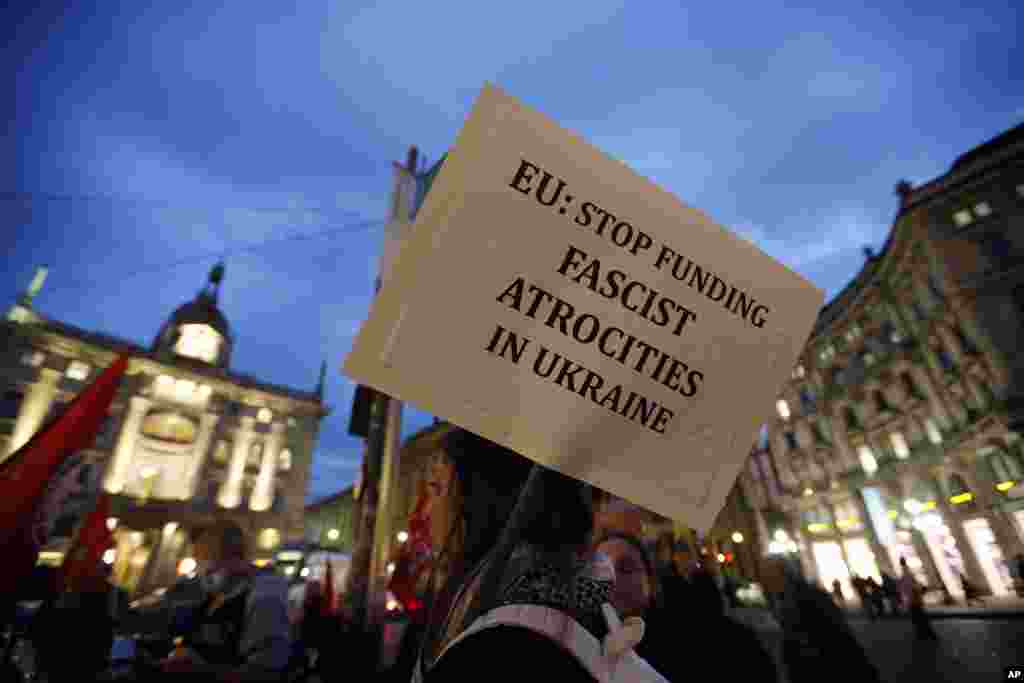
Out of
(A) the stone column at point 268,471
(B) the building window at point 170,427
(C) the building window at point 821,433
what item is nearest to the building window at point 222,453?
(B) the building window at point 170,427

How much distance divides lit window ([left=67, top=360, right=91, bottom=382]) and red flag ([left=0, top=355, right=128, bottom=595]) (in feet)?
160

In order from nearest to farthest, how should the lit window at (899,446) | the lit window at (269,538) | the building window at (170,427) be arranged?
the lit window at (899,446), the building window at (170,427), the lit window at (269,538)

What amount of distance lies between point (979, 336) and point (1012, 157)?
1.45 m

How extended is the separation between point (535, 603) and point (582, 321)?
0.67 metres

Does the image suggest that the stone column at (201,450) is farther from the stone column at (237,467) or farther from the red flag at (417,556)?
the red flag at (417,556)

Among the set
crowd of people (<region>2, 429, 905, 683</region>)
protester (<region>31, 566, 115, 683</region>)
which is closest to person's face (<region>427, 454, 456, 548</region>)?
crowd of people (<region>2, 429, 905, 683</region>)

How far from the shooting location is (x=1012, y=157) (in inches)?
141

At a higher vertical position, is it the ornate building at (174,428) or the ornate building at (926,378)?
the ornate building at (174,428)

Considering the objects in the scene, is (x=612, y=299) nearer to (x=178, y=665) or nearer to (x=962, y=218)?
(x=178, y=665)

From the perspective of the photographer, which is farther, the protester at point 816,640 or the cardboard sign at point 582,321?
the protester at point 816,640

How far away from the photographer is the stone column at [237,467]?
41.7m

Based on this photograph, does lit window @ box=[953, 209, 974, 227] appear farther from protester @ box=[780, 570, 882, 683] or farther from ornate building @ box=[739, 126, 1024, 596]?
protester @ box=[780, 570, 882, 683]

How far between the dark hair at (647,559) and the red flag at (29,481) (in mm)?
3681

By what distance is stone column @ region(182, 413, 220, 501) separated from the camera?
1582 inches
